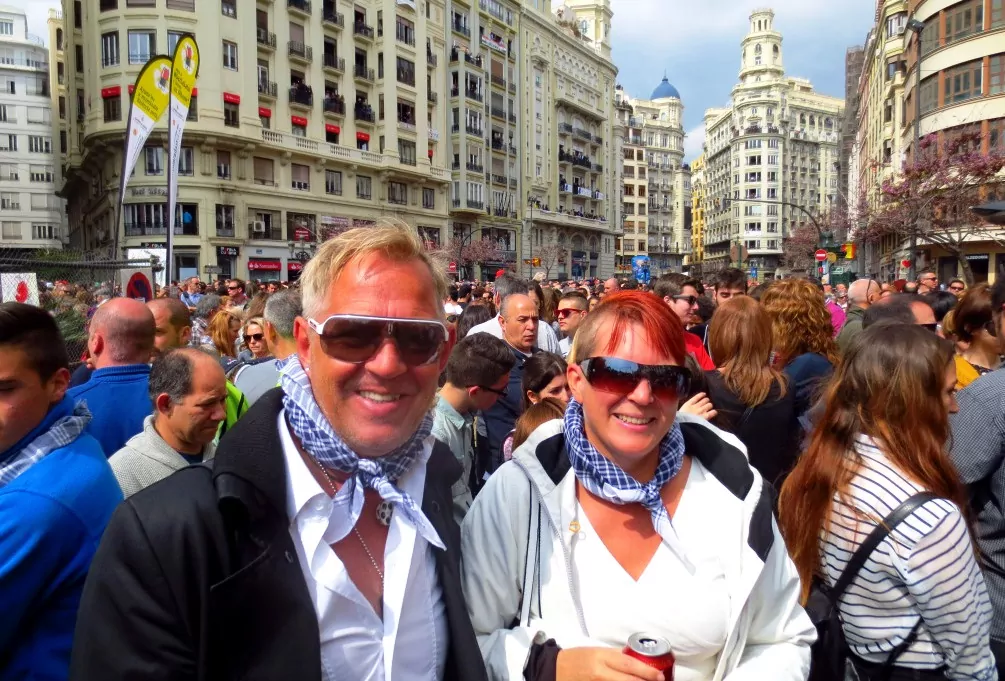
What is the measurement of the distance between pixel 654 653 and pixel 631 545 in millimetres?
439

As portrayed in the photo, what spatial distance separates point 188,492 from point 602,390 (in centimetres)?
118

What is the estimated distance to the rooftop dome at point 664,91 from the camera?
414 feet

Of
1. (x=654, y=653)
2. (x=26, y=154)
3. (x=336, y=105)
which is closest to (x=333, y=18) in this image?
(x=336, y=105)

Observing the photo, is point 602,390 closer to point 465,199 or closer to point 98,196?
point 98,196

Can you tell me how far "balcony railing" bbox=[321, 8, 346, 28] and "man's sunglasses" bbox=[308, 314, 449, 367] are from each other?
44869 millimetres

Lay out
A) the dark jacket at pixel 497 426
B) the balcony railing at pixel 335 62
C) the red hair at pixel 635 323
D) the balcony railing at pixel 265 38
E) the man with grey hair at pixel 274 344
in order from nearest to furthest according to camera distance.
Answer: the red hair at pixel 635 323 < the dark jacket at pixel 497 426 < the man with grey hair at pixel 274 344 < the balcony railing at pixel 265 38 < the balcony railing at pixel 335 62

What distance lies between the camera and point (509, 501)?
201cm

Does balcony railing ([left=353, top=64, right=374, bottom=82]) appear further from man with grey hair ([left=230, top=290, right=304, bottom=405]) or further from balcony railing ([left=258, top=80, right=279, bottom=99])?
man with grey hair ([left=230, top=290, right=304, bottom=405])

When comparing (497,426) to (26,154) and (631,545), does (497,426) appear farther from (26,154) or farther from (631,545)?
(26,154)

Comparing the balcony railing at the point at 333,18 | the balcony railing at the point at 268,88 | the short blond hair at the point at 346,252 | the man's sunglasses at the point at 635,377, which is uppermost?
the balcony railing at the point at 333,18

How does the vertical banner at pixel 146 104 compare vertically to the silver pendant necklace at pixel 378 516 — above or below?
above

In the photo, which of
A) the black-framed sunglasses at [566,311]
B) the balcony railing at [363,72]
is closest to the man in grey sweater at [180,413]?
the black-framed sunglasses at [566,311]

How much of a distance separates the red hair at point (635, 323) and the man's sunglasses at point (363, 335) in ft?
2.07

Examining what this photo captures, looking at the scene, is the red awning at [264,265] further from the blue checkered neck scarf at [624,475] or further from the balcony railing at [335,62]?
the blue checkered neck scarf at [624,475]
